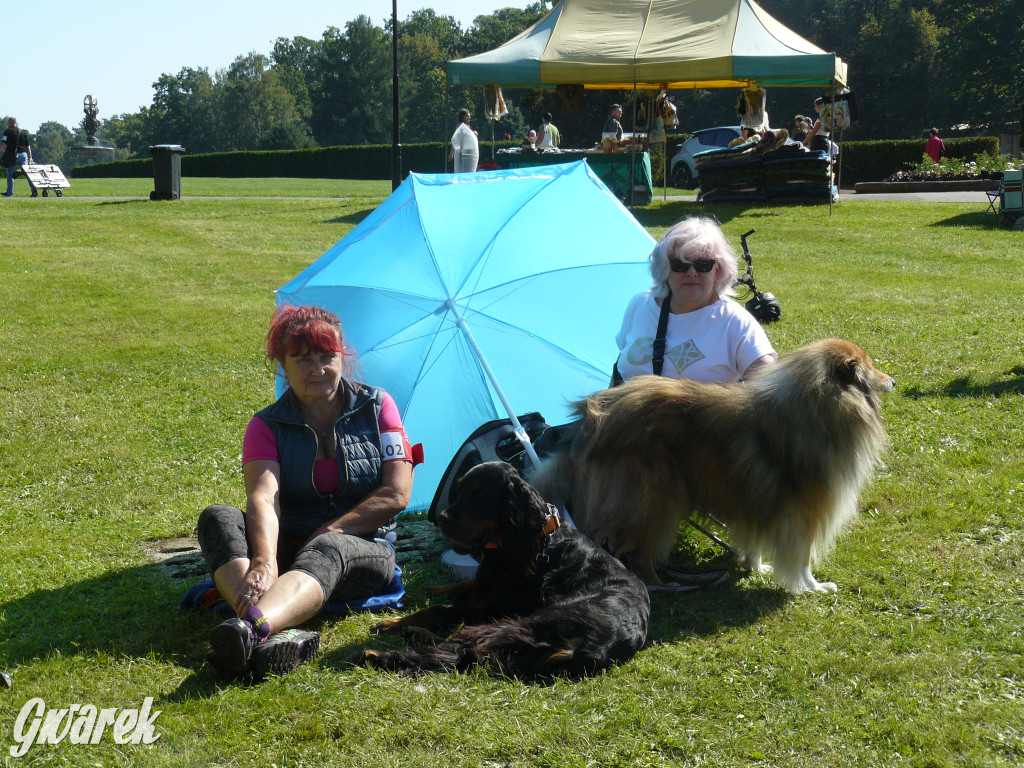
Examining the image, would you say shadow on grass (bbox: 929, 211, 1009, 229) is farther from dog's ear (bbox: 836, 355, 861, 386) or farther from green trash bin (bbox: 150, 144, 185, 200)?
green trash bin (bbox: 150, 144, 185, 200)

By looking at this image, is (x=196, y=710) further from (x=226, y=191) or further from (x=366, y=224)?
(x=226, y=191)

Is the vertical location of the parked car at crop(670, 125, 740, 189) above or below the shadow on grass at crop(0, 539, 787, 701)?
above

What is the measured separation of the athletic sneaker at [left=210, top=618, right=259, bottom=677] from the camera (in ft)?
11.4

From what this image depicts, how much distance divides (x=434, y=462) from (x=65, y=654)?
→ 2356 millimetres

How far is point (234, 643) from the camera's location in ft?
11.5

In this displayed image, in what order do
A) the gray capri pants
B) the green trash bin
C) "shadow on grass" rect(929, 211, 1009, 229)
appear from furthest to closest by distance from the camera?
the green trash bin < "shadow on grass" rect(929, 211, 1009, 229) < the gray capri pants

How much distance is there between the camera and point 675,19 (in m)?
18.0

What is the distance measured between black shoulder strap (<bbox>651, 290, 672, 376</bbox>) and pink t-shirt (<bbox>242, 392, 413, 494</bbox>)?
128 cm

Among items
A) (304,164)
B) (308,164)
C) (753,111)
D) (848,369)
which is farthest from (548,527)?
(304,164)

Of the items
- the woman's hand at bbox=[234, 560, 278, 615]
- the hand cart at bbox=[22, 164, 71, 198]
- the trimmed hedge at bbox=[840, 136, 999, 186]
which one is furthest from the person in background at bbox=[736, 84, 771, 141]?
the woman's hand at bbox=[234, 560, 278, 615]

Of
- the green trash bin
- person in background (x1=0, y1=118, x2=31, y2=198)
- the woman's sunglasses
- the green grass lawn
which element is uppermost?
person in background (x1=0, y1=118, x2=31, y2=198)

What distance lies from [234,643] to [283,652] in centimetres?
23

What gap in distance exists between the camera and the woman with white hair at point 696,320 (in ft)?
15.5

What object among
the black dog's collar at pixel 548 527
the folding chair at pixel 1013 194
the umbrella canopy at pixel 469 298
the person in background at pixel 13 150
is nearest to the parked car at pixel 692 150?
the folding chair at pixel 1013 194
